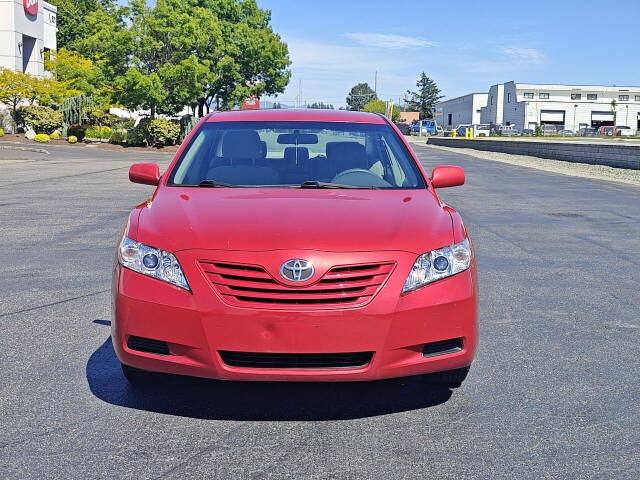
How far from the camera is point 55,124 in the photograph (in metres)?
49.2

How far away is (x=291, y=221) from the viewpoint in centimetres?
413

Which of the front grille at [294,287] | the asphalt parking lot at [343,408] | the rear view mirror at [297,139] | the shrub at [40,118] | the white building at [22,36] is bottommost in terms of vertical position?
the asphalt parking lot at [343,408]

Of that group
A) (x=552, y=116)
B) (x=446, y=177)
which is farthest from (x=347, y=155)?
(x=552, y=116)

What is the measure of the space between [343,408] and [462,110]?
15768 cm

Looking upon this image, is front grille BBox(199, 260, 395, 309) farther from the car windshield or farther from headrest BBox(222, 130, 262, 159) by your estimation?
headrest BBox(222, 130, 262, 159)

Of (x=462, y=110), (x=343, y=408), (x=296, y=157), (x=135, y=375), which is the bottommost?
(x=343, y=408)

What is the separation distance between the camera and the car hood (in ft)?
12.9

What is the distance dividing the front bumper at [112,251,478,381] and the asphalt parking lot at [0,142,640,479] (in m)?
0.32

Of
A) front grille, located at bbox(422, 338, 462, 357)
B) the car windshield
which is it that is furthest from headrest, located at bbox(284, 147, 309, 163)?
front grille, located at bbox(422, 338, 462, 357)

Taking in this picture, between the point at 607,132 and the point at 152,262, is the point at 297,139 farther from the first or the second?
the point at 607,132

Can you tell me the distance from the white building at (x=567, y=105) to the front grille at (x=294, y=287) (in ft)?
411

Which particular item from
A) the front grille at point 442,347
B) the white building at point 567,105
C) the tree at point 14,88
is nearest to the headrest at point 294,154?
the front grille at point 442,347

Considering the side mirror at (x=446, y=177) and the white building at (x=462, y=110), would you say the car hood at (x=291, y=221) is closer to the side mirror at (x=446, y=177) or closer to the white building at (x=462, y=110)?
the side mirror at (x=446, y=177)

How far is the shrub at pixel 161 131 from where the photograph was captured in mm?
45594
